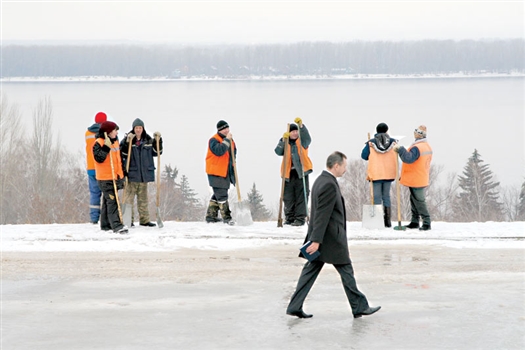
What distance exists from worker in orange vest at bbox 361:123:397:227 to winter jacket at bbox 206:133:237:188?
239cm

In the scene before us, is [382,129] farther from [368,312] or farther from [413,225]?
[368,312]

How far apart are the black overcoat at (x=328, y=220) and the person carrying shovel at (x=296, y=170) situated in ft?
19.7

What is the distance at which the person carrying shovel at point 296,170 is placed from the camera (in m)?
14.1

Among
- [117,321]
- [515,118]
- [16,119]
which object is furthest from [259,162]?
[117,321]

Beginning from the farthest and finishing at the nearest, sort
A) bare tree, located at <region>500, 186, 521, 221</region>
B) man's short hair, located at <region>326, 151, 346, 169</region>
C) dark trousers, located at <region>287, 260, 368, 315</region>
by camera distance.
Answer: bare tree, located at <region>500, 186, 521, 221</region>, dark trousers, located at <region>287, 260, 368, 315</region>, man's short hair, located at <region>326, 151, 346, 169</region>

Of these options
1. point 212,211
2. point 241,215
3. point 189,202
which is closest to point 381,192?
point 241,215

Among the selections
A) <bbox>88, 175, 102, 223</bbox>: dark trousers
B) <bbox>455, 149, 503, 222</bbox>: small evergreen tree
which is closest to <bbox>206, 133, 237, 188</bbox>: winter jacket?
<bbox>88, 175, 102, 223</bbox>: dark trousers

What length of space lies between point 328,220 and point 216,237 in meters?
5.36

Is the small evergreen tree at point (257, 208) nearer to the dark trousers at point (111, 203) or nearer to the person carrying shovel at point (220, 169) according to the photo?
the person carrying shovel at point (220, 169)

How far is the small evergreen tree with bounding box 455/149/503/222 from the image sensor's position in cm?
6097

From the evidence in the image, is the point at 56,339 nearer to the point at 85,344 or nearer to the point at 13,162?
the point at 85,344

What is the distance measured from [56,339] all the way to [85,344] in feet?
1.22

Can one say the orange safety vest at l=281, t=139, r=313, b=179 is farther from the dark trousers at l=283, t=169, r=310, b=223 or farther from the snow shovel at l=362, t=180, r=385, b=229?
the snow shovel at l=362, t=180, r=385, b=229

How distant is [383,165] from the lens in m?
13.9
